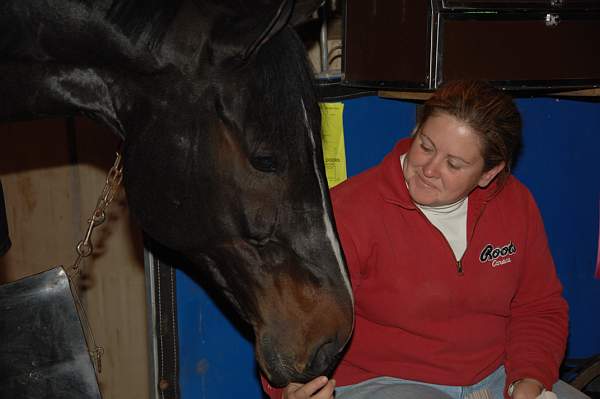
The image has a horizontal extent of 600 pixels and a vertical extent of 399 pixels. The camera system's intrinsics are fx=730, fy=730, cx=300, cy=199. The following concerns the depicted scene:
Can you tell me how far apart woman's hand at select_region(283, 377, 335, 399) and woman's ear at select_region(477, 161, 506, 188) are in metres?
0.51

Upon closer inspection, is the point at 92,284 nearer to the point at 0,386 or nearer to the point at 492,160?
the point at 0,386

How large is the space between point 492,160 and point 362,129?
1.40 feet

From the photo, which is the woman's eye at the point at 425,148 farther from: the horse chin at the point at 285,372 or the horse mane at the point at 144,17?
the horse mane at the point at 144,17

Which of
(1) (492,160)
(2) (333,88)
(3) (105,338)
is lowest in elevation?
(3) (105,338)

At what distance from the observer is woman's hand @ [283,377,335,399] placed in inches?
44.4

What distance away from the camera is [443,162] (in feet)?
4.36

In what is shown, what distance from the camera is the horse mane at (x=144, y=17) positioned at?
0.92 metres

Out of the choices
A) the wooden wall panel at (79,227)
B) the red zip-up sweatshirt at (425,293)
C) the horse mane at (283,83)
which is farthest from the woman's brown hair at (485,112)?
the wooden wall panel at (79,227)

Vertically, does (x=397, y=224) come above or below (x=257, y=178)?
below

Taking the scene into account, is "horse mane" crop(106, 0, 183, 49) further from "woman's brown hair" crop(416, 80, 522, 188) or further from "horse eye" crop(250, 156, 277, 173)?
"woman's brown hair" crop(416, 80, 522, 188)

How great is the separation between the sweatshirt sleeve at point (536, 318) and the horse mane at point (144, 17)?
2.95 ft

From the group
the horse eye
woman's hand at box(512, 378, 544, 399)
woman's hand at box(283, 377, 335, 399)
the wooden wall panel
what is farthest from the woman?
the wooden wall panel

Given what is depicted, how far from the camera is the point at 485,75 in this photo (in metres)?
1.61

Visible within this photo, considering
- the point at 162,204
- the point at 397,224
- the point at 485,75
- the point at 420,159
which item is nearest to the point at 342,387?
the point at 397,224
